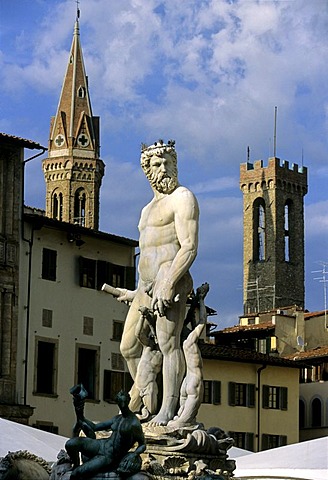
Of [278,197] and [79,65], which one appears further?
[278,197]

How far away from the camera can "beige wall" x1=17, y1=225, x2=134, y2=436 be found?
2058 inches

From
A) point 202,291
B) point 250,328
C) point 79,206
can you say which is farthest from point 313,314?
point 202,291

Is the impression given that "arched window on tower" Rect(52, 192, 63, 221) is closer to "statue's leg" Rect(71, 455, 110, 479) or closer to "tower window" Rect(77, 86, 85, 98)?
"tower window" Rect(77, 86, 85, 98)

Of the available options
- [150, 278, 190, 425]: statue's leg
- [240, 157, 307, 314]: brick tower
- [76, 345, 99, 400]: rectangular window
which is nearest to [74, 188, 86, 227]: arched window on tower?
[240, 157, 307, 314]: brick tower

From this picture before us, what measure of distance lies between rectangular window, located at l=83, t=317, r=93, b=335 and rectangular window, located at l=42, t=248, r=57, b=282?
206cm

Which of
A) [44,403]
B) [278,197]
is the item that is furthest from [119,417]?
[278,197]

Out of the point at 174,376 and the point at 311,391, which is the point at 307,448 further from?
the point at 311,391

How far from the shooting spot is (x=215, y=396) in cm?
6131

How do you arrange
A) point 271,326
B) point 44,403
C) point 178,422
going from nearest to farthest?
point 178,422 < point 44,403 < point 271,326

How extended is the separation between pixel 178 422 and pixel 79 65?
378 feet

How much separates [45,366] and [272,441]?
45.8 ft

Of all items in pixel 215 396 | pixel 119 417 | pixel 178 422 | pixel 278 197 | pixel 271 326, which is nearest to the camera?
pixel 119 417

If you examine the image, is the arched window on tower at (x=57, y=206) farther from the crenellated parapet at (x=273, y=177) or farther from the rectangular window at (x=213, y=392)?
the rectangular window at (x=213, y=392)

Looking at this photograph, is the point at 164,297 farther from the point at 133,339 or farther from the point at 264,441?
the point at 264,441
